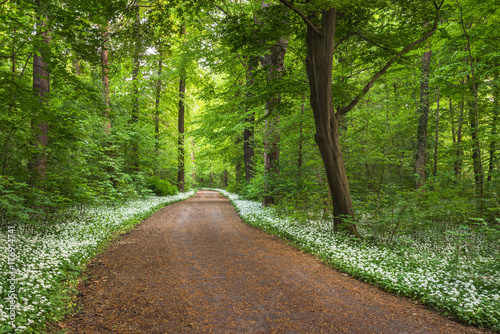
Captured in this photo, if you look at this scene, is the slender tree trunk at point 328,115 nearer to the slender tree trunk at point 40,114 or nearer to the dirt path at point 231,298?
the dirt path at point 231,298

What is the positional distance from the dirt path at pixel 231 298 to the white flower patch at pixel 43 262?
1.30 feet

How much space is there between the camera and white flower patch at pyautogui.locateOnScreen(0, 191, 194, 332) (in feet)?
9.44

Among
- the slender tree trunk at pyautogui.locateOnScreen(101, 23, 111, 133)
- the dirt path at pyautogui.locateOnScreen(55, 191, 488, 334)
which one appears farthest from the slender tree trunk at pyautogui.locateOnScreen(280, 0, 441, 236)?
the slender tree trunk at pyautogui.locateOnScreen(101, 23, 111, 133)

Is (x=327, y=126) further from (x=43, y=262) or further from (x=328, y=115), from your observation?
(x=43, y=262)

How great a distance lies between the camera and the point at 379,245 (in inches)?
258

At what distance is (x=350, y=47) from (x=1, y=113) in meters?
9.84

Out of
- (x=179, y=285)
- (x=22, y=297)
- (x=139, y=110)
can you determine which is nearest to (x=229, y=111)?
(x=139, y=110)

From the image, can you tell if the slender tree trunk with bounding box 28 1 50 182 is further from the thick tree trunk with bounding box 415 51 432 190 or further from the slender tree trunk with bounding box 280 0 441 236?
the thick tree trunk with bounding box 415 51 432 190

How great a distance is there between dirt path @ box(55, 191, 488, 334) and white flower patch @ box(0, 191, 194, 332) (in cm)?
40

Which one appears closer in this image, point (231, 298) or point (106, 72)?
point (231, 298)

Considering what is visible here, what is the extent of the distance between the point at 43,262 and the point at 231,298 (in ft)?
10.8

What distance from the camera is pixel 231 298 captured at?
4000 millimetres

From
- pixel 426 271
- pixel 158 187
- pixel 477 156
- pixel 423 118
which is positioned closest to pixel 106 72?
pixel 426 271

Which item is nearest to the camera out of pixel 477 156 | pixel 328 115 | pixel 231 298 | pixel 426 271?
pixel 231 298
